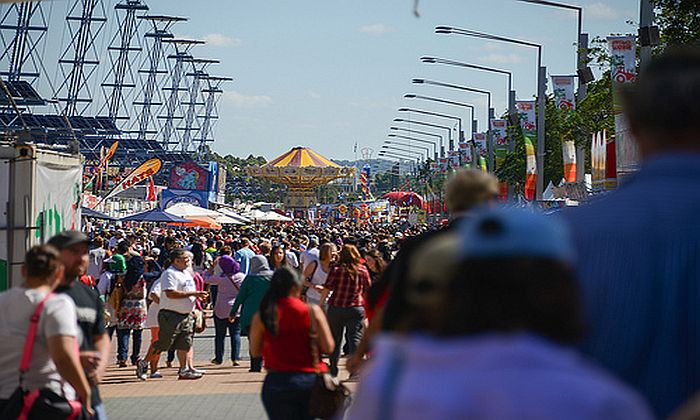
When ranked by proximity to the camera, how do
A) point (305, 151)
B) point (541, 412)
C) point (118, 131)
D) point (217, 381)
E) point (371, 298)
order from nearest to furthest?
1. point (541, 412)
2. point (371, 298)
3. point (217, 381)
4. point (118, 131)
5. point (305, 151)

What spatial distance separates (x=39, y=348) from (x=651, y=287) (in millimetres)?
3738

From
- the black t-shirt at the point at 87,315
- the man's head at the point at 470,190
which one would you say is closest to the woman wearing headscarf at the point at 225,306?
the black t-shirt at the point at 87,315

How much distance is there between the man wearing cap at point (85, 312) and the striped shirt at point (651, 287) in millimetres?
3625

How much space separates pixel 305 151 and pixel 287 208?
617cm

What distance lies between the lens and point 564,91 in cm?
3506

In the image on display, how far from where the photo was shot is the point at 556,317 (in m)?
2.21

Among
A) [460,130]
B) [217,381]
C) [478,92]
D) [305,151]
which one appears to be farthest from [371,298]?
[305,151]

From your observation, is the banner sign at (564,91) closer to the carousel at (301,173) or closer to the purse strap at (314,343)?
the purse strap at (314,343)

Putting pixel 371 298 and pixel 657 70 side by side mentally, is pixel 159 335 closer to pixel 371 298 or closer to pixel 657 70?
pixel 371 298

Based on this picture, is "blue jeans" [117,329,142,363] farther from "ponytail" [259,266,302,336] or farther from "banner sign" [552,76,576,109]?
"banner sign" [552,76,576,109]

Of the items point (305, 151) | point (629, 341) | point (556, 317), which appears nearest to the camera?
point (556, 317)

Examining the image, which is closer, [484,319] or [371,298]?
[484,319]

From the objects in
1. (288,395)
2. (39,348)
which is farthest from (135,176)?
(39,348)

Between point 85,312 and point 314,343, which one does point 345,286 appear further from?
point 85,312
